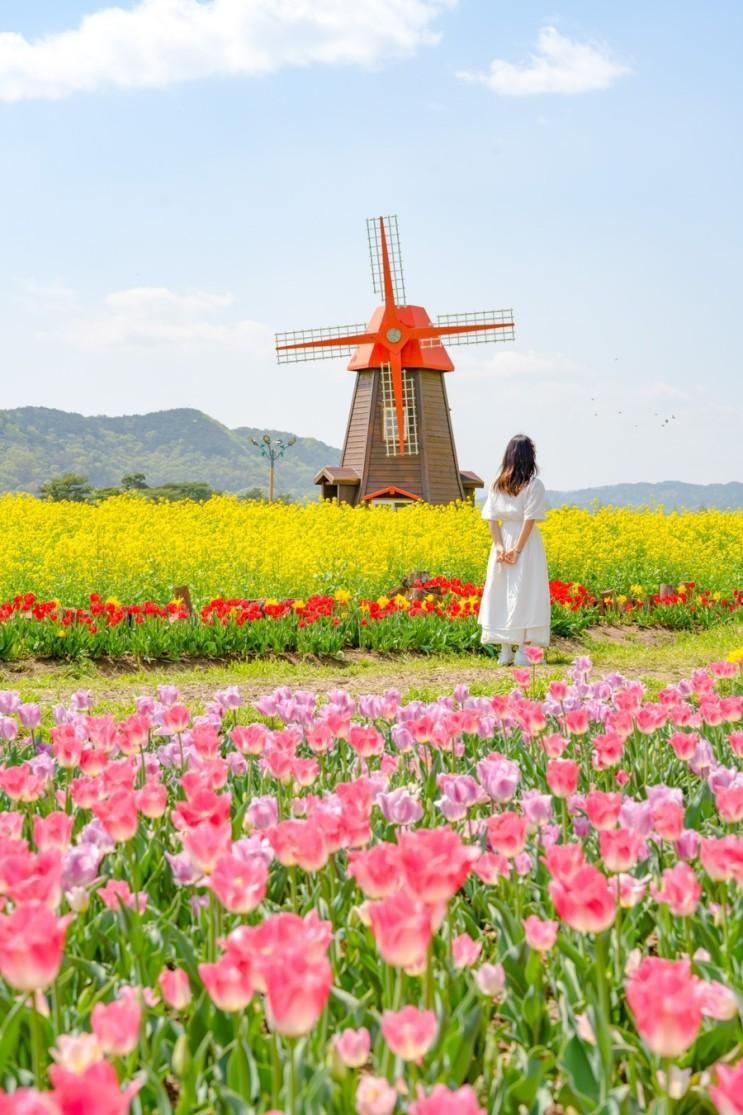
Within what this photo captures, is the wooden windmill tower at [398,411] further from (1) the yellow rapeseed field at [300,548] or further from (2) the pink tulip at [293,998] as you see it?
(2) the pink tulip at [293,998]

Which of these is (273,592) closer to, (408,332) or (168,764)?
(168,764)

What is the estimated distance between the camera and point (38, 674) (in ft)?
29.4

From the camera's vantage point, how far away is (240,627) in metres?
9.73

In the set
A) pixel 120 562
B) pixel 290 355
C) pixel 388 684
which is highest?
pixel 290 355

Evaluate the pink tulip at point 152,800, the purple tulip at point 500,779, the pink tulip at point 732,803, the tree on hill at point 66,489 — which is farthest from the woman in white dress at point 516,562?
the tree on hill at point 66,489

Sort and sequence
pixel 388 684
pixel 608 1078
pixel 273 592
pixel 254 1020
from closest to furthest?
1. pixel 608 1078
2. pixel 254 1020
3. pixel 388 684
4. pixel 273 592

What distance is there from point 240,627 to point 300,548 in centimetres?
436

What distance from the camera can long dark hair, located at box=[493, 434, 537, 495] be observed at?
895 centimetres

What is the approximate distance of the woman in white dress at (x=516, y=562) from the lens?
354 inches

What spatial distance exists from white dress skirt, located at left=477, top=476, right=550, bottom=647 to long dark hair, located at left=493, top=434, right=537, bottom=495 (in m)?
0.14

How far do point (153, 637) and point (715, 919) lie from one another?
24.0 ft

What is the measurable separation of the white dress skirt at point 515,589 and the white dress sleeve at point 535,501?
0.09m

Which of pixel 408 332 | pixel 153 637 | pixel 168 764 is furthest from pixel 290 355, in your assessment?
pixel 168 764

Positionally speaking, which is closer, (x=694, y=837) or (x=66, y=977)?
(x=66, y=977)
